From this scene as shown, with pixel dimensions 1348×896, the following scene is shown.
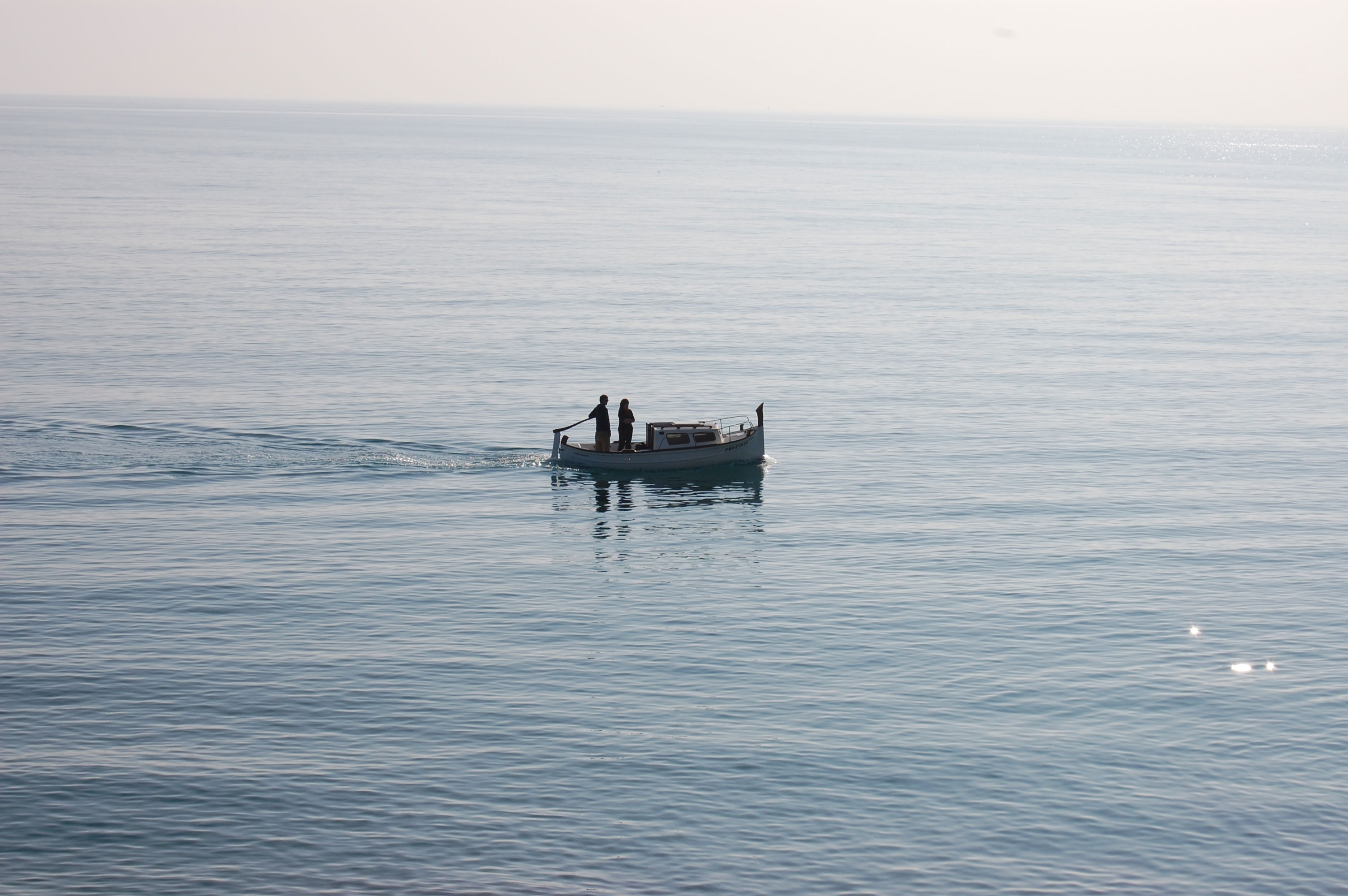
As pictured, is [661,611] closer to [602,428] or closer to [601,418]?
[601,418]

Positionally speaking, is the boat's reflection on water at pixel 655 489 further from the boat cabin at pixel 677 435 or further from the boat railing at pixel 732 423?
the boat railing at pixel 732 423

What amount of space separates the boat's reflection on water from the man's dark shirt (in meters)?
2.18

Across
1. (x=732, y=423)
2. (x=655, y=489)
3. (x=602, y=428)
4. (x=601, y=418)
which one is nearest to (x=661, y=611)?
(x=655, y=489)

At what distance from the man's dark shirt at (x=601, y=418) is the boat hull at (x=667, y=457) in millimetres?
1246

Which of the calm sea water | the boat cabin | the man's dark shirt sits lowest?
the calm sea water

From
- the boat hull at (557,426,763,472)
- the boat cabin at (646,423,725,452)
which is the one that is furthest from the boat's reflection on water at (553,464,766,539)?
the boat cabin at (646,423,725,452)

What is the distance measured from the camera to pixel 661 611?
150 feet

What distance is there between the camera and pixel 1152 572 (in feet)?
163

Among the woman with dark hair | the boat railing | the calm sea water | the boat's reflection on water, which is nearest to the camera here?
the calm sea water

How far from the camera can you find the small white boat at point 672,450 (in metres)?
62.0

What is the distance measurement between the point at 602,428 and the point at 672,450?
10.7ft

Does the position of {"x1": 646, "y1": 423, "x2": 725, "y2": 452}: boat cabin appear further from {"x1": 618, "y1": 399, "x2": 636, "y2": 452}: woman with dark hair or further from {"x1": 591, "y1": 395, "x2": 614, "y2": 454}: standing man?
{"x1": 591, "y1": 395, "x2": 614, "y2": 454}: standing man

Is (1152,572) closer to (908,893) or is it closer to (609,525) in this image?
(609,525)

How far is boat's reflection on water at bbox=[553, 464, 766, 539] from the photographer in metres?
58.2
